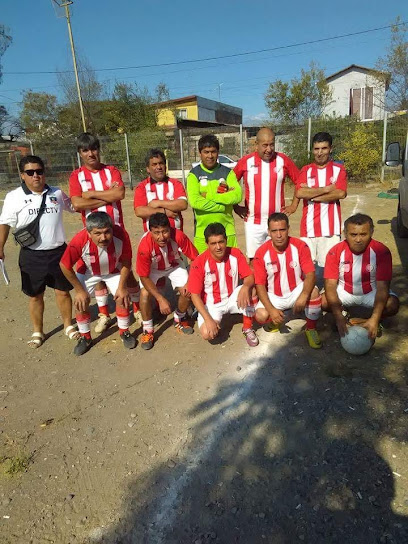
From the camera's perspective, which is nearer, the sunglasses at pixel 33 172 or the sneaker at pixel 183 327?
the sunglasses at pixel 33 172

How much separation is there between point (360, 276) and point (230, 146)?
1411 cm

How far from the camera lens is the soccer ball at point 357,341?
3723mm

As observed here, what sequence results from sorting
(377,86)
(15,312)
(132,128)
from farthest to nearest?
(132,128) → (377,86) → (15,312)

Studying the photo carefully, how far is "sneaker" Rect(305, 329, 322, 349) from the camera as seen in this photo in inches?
158

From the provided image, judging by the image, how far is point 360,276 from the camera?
4098mm

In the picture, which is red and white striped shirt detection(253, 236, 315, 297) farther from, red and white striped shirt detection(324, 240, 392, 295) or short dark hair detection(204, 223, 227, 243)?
short dark hair detection(204, 223, 227, 243)

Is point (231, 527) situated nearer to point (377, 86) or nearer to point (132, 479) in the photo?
point (132, 479)

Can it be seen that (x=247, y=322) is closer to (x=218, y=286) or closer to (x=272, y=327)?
(x=272, y=327)

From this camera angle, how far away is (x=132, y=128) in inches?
1190

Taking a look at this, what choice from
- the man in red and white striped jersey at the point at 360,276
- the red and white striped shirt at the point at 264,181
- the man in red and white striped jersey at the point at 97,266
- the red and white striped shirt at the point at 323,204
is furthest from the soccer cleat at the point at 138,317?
the red and white striped shirt at the point at 323,204

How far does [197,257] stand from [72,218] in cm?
937

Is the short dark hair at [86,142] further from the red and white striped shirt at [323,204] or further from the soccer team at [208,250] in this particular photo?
the red and white striped shirt at [323,204]

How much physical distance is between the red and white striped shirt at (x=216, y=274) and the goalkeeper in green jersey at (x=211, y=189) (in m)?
0.39

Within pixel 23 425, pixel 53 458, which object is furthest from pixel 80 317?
pixel 53 458
